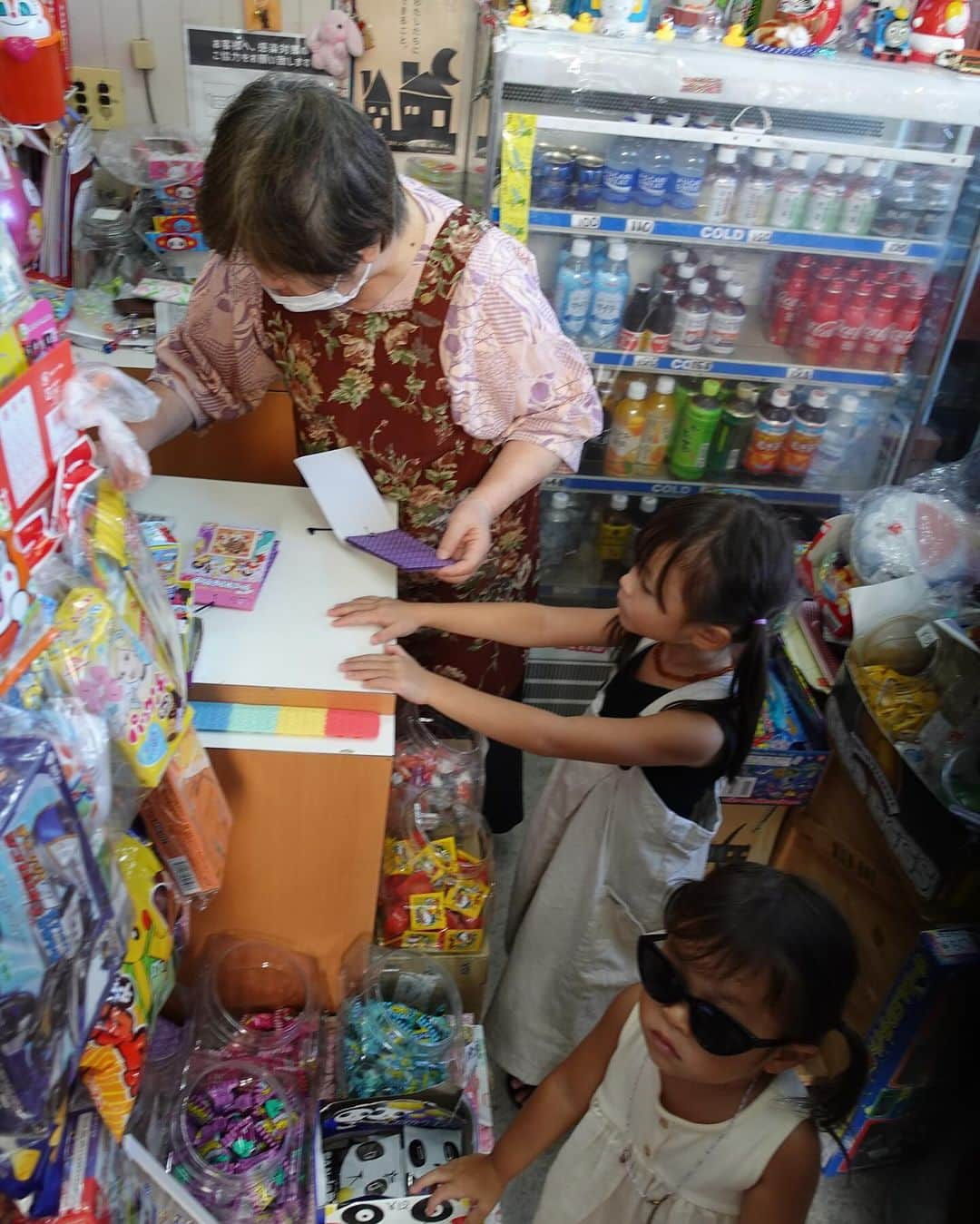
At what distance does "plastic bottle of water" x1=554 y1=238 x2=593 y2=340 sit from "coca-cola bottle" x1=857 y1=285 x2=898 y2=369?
77cm

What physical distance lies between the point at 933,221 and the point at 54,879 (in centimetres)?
264

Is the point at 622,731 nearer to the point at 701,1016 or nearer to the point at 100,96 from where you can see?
the point at 701,1016

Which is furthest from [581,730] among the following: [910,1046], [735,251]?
[735,251]

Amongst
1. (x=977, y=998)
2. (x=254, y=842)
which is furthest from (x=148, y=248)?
(x=977, y=998)

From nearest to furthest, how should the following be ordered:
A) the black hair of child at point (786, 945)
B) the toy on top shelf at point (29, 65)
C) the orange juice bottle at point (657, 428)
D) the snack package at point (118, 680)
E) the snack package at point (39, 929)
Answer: the snack package at point (39, 929) → the snack package at point (118, 680) → the black hair of child at point (786, 945) → the toy on top shelf at point (29, 65) → the orange juice bottle at point (657, 428)

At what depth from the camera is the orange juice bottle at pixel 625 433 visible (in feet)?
9.13

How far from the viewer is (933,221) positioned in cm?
259

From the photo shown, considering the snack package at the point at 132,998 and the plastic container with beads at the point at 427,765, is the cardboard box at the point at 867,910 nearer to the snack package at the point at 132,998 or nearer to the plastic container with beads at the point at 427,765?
the plastic container with beads at the point at 427,765

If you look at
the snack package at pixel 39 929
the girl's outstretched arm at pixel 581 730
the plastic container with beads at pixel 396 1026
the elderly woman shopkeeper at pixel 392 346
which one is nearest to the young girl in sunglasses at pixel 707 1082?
the plastic container with beads at pixel 396 1026

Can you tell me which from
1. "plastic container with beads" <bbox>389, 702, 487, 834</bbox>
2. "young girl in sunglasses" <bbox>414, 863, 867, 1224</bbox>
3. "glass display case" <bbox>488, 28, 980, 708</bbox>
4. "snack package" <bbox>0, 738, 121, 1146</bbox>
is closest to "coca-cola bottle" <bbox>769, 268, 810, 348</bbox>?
"glass display case" <bbox>488, 28, 980, 708</bbox>

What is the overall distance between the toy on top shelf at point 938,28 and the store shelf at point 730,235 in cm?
42

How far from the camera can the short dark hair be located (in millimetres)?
1196

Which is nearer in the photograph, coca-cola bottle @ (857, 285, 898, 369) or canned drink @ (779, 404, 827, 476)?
coca-cola bottle @ (857, 285, 898, 369)

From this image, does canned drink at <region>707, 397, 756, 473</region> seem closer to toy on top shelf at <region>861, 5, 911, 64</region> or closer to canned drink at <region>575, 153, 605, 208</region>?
canned drink at <region>575, 153, 605, 208</region>
